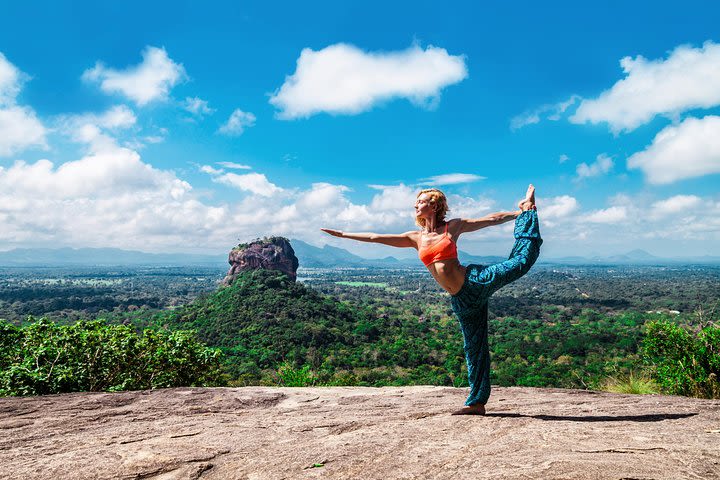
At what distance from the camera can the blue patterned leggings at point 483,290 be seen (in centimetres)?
455

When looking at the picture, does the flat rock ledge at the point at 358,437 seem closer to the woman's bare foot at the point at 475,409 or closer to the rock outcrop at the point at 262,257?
the woman's bare foot at the point at 475,409

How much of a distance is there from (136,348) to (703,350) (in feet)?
35.8

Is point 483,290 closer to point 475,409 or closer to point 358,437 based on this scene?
point 475,409

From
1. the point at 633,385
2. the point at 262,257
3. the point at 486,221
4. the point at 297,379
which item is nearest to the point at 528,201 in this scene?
the point at 486,221

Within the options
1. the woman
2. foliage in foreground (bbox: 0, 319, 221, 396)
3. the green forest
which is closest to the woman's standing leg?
the woman

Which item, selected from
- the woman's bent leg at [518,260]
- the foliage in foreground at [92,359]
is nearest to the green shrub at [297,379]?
the foliage in foreground at [92,359]

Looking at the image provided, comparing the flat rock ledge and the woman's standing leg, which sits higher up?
the woman's standing leg

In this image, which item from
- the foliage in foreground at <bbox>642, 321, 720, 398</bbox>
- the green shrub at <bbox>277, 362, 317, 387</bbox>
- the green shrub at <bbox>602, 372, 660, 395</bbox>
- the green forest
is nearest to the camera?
the foliage in foreground at <bbox>642, 321, 720, 398</bbox>

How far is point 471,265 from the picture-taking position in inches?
188

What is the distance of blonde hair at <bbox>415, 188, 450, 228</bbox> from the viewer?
4773mm

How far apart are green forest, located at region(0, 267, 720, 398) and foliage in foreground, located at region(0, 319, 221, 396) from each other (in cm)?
2

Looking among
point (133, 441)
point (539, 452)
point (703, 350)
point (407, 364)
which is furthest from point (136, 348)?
point (407, 364)

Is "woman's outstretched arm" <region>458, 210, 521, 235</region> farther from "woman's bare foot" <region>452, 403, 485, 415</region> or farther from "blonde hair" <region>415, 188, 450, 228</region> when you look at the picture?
"woman's bare foot" <region>452, 403, 485, 415</region>

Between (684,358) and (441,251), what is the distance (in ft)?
19.6
